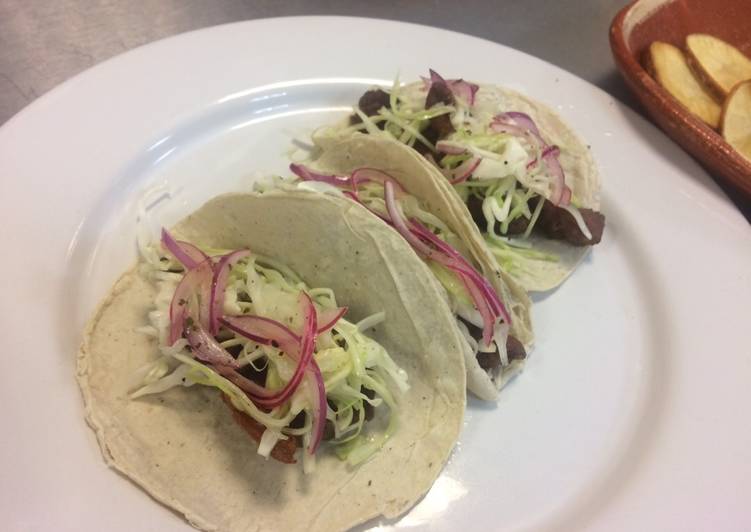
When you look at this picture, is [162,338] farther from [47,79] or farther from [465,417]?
[47,79]

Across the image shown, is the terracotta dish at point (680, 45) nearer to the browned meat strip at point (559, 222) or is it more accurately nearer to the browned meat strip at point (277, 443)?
the browned meat strip at point (559, 222)

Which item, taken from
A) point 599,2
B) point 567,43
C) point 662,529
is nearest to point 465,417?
point 662,529

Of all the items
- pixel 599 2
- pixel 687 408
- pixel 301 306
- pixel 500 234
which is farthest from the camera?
pixel 599 2

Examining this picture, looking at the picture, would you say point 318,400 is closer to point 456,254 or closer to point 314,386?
point 314,386

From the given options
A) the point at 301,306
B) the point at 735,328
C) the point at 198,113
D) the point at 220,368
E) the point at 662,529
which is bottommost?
the point at 662,529

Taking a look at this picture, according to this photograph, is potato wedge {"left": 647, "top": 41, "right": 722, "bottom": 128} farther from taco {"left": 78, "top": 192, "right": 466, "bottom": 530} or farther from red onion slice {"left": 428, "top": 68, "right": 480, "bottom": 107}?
taco {"left": 78, "top": 192, "right": 466, "bottom": 530}

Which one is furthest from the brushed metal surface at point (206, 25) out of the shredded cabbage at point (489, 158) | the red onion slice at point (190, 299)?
the red onion slice at point (190, 299)
